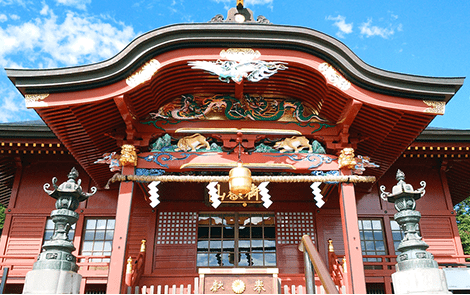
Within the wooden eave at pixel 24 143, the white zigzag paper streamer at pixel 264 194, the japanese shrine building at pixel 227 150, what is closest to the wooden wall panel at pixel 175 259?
the japanese shrine building at pixel 227 150

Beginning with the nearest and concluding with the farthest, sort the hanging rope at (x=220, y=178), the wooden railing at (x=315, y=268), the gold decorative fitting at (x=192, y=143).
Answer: the wooden railing at (x=315, y=268) < the hanging rope at (x=220, y=178) < the gold decorative fitting at (x=192, y=143)

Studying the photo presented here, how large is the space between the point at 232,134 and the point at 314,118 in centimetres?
184

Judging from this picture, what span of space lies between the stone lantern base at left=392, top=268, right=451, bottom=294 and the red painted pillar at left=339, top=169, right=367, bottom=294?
217cm

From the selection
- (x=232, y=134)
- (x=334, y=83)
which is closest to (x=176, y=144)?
(x=232, y=134)

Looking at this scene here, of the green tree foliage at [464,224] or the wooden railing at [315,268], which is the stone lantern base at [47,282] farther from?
the green tree foliage at [464,224]

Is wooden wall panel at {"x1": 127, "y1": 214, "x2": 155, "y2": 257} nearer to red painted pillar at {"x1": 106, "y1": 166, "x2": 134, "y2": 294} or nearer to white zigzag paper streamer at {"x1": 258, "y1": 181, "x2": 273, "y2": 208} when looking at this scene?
red painted pillar at {"x1": 106, "y1": 166, "x2": 134, "y2": 294}

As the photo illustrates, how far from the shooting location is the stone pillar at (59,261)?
457 centimetres

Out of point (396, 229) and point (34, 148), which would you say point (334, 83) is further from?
point (34, 148)

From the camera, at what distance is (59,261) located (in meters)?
4.72

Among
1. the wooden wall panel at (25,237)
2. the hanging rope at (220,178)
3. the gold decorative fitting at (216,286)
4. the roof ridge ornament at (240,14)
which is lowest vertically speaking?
the gold decorative fitting at (216,286)

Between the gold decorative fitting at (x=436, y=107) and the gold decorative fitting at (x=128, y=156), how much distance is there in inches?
227

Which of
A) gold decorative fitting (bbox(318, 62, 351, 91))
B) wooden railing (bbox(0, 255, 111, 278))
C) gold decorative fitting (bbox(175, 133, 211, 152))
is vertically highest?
gold decorative fitting (bbox(318, 62, 351, 91))

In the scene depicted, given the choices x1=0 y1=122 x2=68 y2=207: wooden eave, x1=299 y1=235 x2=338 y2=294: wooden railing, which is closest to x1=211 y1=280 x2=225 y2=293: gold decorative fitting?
x1=299 y1=235 x2=338 y2=294: wooden railing

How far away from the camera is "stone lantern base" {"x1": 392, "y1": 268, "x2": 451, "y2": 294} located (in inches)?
186
